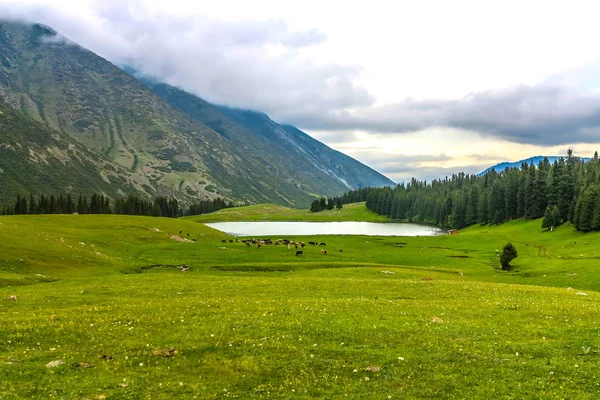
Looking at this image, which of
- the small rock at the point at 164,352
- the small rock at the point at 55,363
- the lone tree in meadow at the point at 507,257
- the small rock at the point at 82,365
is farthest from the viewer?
the lone tree in meadow at the point at 507,257

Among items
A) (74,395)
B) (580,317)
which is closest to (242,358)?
(74,395)

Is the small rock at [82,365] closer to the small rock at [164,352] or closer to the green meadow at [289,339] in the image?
the green meadow at [289,339]

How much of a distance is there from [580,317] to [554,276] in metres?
34.9

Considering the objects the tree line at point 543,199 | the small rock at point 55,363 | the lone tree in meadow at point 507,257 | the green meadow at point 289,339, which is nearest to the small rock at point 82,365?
the green meadow at point 289,339

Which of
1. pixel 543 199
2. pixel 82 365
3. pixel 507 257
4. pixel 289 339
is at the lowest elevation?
pixel 507 257

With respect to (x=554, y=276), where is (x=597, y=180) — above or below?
above

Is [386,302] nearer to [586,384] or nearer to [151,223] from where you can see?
[586,384]

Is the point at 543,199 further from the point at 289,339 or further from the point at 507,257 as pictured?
the point at 289,339

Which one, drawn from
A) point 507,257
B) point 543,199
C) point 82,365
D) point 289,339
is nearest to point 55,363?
point 82,365

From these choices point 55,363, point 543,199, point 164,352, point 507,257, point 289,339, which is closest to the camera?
point 55,363

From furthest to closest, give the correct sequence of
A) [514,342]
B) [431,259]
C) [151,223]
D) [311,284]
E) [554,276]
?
[151,223], [431,259], [554,276], [311,284], [514,342]

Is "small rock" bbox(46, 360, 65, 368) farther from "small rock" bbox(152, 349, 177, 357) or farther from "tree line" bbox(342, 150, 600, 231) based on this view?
"tree line" bbox(342, 150, 600, 231)

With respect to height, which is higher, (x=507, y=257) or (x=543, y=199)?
(x=543, y=199)

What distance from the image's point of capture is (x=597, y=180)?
11581 cm
